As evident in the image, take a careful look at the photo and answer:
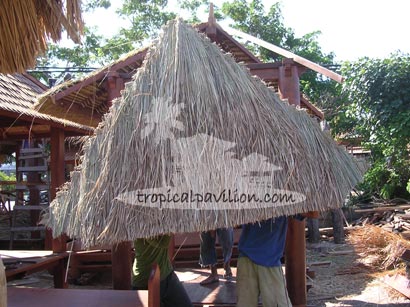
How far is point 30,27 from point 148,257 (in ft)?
6.88

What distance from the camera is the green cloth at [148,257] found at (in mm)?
3787

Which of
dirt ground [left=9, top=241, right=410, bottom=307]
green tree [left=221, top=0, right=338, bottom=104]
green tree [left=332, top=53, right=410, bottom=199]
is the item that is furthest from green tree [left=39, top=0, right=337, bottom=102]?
dirt ground [left=9, top=241, right=410, bottom=307]

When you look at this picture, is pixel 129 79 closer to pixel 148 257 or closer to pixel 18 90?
pixel 148 257

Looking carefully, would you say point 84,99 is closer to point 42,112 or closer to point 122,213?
point 42,112

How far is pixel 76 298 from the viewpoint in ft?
12.3

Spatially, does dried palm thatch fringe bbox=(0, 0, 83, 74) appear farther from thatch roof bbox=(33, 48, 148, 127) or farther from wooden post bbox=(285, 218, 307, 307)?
wooden post bbox=(285, 218, 307, 307)

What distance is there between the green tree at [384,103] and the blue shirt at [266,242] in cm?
813

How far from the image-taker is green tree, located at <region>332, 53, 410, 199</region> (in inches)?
432

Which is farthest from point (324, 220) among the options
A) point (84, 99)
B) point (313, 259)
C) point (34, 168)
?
point (84, 99)

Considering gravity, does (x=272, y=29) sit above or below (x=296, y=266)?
above

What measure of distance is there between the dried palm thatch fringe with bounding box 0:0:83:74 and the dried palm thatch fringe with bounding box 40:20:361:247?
67 centimetres

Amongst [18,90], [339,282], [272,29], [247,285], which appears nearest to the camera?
[247,285]

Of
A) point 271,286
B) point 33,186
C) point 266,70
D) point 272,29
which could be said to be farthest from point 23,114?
point 272,29

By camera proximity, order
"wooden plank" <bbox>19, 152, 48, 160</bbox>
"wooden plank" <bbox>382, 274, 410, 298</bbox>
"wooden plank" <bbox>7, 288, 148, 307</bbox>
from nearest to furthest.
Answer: "wooden plank" <bbox>7, 288, 148, 307</bbox>
"wooden plank" <bbox>382, 274, 410, 298</bbox>
"wooden plank" <bbox>19, 152, 48, 160</bbox>
